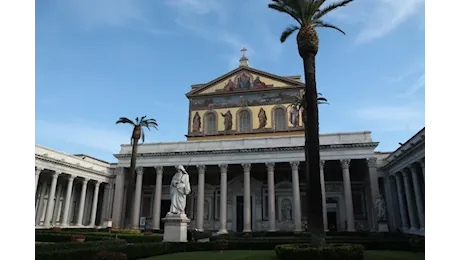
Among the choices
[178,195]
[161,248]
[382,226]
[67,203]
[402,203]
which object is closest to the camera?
[161,248]

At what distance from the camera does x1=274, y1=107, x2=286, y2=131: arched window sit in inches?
1535

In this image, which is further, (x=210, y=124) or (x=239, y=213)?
(x=210, y=124)

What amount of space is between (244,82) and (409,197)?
75.1 ft

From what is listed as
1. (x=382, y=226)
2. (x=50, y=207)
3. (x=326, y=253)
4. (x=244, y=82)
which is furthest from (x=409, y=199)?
(x=50, y=207)

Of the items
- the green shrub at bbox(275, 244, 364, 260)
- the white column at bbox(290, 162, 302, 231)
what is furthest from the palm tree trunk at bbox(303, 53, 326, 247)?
the white column at bbox(290, 162, 302, 231)

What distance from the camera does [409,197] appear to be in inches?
1089

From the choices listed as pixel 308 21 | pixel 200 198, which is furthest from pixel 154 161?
pixel 308 21

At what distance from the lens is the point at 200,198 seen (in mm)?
33844

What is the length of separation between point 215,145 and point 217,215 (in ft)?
28.3

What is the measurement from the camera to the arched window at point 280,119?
39.0 m

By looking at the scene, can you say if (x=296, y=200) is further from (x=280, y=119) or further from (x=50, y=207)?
(x=50, y=207)

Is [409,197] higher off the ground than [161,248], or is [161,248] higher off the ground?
[409,197]

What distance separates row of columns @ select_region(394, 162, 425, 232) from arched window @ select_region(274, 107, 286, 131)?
13493mm
